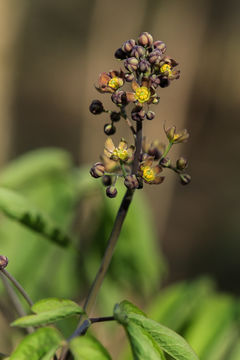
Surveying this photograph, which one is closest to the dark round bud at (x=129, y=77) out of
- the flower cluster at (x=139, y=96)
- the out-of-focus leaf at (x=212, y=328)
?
the flower cluster at (x=139, y=96)

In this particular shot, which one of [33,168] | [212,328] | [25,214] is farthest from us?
[33,168]

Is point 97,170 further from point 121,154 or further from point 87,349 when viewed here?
point 87,349

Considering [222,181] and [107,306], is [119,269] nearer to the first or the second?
[107,306]

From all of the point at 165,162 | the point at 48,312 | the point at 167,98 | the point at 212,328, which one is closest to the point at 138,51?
the point at 165,162

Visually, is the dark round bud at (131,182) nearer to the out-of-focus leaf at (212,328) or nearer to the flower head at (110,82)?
the flower head at (110,82)

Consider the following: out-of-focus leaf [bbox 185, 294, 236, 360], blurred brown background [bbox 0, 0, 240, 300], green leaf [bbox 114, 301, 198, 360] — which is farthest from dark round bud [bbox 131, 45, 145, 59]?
blurred brown background [bbox 0, 0, 240, 300]

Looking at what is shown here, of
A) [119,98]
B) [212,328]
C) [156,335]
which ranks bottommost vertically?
[212,328]

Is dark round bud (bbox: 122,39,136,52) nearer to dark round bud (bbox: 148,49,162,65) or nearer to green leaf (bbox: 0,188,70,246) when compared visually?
dark round bud (bbox: 148,49,162,65)
